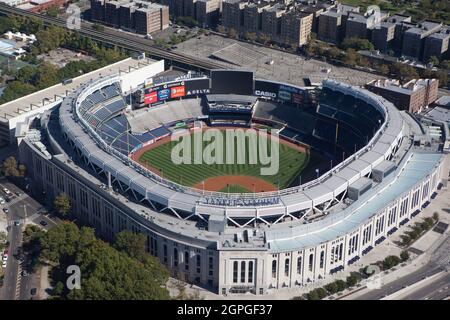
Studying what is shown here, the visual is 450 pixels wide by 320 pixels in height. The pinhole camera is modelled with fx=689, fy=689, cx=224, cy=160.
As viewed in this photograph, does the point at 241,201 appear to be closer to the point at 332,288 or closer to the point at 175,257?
the point at 175,257

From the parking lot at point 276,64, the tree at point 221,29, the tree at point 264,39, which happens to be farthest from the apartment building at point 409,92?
the tree at point 221,29

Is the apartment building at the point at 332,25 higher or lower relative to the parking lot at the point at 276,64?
higher

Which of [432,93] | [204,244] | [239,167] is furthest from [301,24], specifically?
[204,244]

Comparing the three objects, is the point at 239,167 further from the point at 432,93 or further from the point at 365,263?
the point at 432,93

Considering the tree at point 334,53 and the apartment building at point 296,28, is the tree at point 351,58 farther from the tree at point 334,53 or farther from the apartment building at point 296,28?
the apartment building at point 296,28

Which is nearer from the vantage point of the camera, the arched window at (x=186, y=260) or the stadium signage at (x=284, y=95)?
the arched window at (x=186, y=260)

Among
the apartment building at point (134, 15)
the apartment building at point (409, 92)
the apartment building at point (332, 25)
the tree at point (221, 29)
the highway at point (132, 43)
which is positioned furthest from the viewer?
the tree at point (221, 29)
